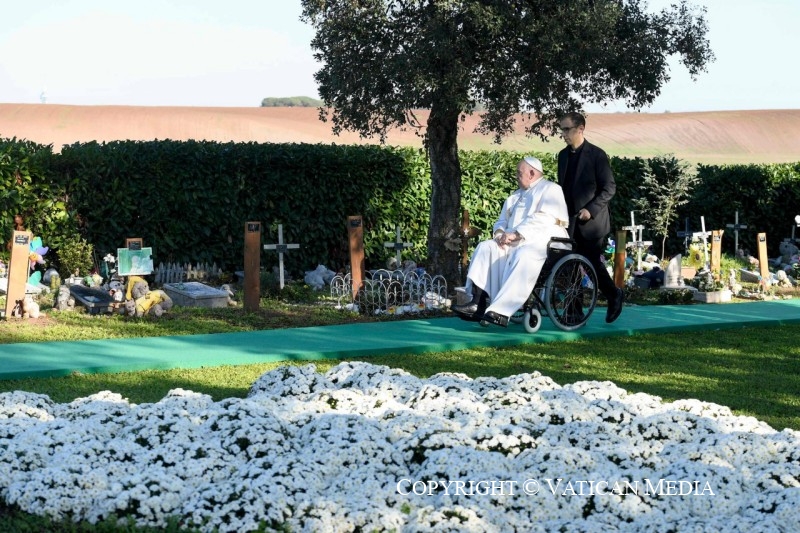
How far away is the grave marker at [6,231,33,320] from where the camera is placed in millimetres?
10484

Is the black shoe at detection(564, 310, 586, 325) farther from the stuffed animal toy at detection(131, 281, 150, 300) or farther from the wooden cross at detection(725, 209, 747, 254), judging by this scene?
the wooden cross at detection(725, 209, 747, 254)

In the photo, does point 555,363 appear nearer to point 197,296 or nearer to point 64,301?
point 197,296

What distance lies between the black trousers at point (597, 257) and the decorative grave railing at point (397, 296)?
1.88 meters

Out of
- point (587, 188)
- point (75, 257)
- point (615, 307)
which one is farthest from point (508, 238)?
point (75, 257)

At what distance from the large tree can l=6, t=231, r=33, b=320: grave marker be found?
3.92 meters

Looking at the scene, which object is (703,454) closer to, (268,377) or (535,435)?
(535,435)

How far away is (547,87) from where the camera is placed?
455 inches

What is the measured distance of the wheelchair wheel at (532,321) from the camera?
9.65 m

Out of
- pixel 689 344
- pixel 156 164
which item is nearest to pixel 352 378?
pixel 689 344

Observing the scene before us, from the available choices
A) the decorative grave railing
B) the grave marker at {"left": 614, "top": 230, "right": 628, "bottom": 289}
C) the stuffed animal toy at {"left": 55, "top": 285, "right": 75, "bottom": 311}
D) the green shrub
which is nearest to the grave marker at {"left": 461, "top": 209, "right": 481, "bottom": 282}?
the decorative grave railing

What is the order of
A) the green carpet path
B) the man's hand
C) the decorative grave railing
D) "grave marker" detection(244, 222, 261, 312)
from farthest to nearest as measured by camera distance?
"grave marker" detection(244, 222, 261, 312)
the decorative grave railing
the man's hand
the green carpet path

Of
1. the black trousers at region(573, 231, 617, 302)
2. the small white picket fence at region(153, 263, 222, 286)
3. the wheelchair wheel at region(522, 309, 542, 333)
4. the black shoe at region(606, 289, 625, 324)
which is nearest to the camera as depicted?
the wheelchair wheel at region(522, 309, 542, 333)

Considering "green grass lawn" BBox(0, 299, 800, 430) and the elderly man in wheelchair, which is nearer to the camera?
"green grass lawn" BBox(0, 299, 800, 430)

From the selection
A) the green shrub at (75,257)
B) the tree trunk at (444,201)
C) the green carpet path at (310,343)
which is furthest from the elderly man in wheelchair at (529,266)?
the green shrub at (75,257)
